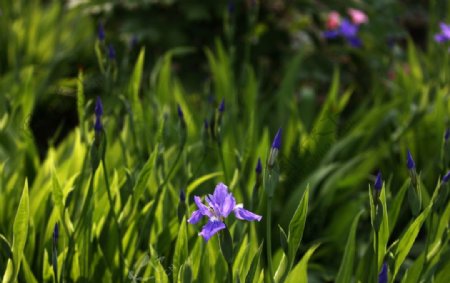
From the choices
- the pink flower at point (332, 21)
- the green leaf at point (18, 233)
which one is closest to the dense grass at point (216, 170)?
the green leaf at point (18, 233)

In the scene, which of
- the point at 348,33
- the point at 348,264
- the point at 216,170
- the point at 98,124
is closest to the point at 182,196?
the point at 98,124

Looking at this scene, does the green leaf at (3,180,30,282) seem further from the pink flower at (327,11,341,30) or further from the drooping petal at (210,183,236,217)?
the pink flower at (327,11,341,30)

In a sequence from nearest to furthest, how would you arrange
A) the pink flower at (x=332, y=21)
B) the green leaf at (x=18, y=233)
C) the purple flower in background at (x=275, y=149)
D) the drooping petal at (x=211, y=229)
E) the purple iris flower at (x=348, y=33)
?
the drooping petal at (x=211, y=229), the purple flower in background at (x=275, y=149), the green leaf at (x=18, y=233), the purple iris flower at (x=348, y=33), the pink flower at (x=332, y=21)

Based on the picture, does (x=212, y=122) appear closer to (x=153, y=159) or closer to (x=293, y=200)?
(x=153, y=159)

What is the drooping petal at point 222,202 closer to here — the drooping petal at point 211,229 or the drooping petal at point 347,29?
the drooping petal at point 211,229

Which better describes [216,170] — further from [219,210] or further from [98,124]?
[219,210]

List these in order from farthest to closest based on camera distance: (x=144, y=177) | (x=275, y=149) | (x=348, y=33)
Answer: (x=348, y=33) < (x=144, y=177) < (x=275, y=149)

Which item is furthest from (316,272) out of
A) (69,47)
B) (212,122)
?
(69,47)
